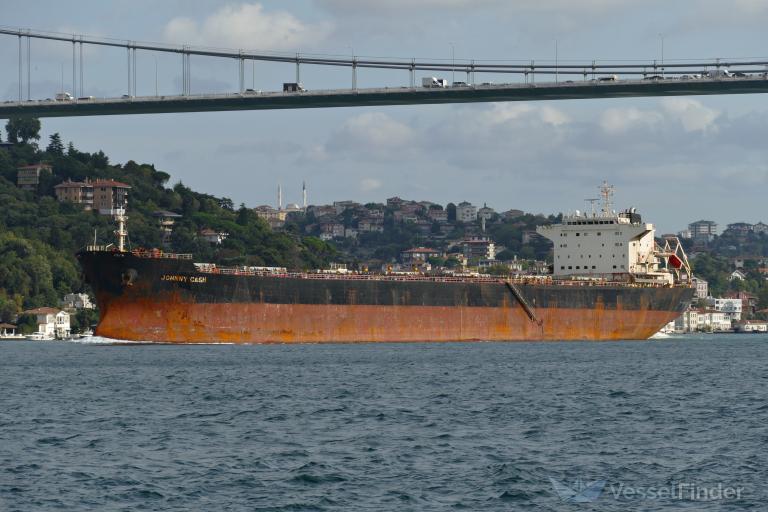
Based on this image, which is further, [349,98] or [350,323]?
[349,98]

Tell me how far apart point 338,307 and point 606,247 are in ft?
60.6

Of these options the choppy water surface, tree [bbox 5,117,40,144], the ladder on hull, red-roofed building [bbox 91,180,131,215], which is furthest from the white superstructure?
tree [bbox 5,117,40,144]

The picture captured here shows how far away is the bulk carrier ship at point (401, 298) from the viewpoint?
48.4 meters

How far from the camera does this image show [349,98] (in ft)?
212

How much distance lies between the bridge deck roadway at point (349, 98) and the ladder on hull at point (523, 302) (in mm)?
10689

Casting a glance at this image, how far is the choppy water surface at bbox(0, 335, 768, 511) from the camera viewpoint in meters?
17.9

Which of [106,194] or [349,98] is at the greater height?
[349,98]

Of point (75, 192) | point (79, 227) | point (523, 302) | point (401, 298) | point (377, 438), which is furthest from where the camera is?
point (75, 192)

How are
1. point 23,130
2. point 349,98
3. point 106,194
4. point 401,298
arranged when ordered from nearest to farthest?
point 401,298
point 349,98
point 106,194
point 23,130

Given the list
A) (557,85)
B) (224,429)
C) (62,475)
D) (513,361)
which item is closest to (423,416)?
(224,429)

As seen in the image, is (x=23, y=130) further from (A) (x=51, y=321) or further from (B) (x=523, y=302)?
(B) (x=523, y=302)

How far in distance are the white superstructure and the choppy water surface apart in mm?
27242

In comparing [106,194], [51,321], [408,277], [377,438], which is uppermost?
[106,194]

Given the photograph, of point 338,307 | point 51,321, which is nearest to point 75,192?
point 51,321
